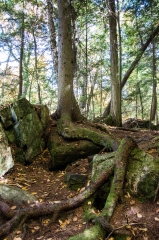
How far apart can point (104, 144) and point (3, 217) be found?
335 cm

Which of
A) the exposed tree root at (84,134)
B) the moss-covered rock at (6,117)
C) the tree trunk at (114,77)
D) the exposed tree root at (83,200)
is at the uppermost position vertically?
the tree trunk at (114,77)

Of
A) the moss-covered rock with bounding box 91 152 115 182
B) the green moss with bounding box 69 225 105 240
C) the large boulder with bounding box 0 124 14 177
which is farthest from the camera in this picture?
the large boulder with bounding box 0 124 14 177

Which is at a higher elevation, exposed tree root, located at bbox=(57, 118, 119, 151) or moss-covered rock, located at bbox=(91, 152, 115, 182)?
exposed tree root, located at bbox=(57, 118, 119, 151)

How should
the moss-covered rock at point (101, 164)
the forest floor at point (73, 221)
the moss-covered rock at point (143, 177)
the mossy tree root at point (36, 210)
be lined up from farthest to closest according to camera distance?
the moss-covered rock at point (101, 164) < the moss-covered rock at point (143, 177) < the mossy tree root at point (36, 210) < the forest floor at point (73, 221)

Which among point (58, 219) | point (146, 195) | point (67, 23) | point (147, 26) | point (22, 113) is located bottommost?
point (58, 219)

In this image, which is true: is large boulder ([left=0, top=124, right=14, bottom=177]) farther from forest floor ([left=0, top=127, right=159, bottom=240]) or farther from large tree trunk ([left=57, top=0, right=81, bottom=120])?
large tree trunk ([left=57, top=0, right=81, bottom=120])

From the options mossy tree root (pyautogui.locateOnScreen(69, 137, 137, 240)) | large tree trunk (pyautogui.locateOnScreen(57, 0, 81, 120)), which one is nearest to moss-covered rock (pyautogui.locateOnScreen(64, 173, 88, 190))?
mossy tree root (pyautogui.locateOnScreen(69, 137, 137, 240))

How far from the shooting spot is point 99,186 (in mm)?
3850

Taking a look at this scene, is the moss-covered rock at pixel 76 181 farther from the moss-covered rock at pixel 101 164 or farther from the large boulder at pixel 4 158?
the large boulder at pixel 4 158

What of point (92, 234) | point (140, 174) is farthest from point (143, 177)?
point (92, 234)

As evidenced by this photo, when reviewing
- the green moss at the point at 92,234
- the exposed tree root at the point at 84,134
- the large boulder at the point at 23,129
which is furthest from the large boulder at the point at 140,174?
the large boulder at the point at 23,129

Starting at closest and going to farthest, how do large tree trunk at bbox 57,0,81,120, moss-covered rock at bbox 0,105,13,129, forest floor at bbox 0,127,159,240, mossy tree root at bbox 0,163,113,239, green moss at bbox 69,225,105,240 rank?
green moss at bbox 69,225,105,240, forest floor at bbox 0,127,159,240, mossy tree root at bbox 0,163,113,239, moss-covered rock at bbox 0,105,13,129, large tree trunk at bbox 57,0,81,120

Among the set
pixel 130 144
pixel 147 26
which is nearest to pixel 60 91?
pixel 130 144

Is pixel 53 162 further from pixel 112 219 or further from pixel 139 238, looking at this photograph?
pixel 139 238
